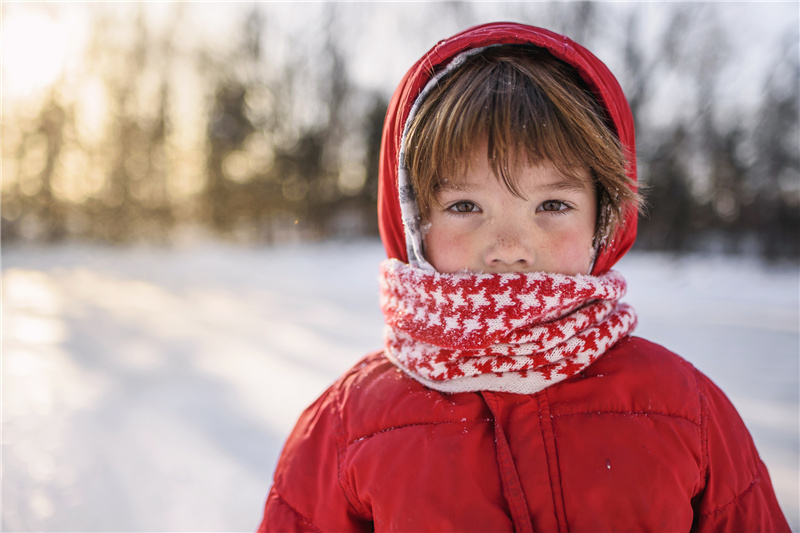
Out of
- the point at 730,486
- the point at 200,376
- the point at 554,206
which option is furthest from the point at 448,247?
the point at 200,376

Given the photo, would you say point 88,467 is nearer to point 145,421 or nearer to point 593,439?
point 145,421

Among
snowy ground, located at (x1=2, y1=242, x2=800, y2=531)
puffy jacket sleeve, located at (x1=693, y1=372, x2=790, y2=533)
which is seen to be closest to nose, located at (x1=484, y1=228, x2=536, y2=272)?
puffy jacket sleeve, located at (x1=693, y1=372, x2=790, y2=533)

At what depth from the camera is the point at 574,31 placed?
23.7ft

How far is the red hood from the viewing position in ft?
2.91

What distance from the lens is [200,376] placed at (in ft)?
8.18

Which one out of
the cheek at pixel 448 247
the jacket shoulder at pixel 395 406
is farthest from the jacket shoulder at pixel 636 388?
the cheek at pixel 448 247

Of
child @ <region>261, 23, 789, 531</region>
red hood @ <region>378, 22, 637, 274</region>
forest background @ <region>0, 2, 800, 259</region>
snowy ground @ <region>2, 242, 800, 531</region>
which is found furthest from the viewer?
forest background @ <region>0, 2, 800, 259</region>

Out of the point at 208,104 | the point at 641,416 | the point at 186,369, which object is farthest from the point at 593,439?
the point at 208,104

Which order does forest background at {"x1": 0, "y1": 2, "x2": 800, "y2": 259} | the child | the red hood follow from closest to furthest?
the child → the red hood → forest background at {"x1": 0, "y1": 2, "x2": 800, "y2": 259}

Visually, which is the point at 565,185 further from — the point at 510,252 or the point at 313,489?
the point at 313,489

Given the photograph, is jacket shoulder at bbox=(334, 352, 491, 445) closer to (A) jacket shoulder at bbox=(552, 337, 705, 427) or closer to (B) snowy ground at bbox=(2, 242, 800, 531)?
(A) jacket shoulder at bbox=(552, 337, 705, 427)

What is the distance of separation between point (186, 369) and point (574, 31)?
7063 mm

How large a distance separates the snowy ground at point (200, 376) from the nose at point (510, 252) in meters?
1.11

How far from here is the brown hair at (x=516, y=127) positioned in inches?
31.5
